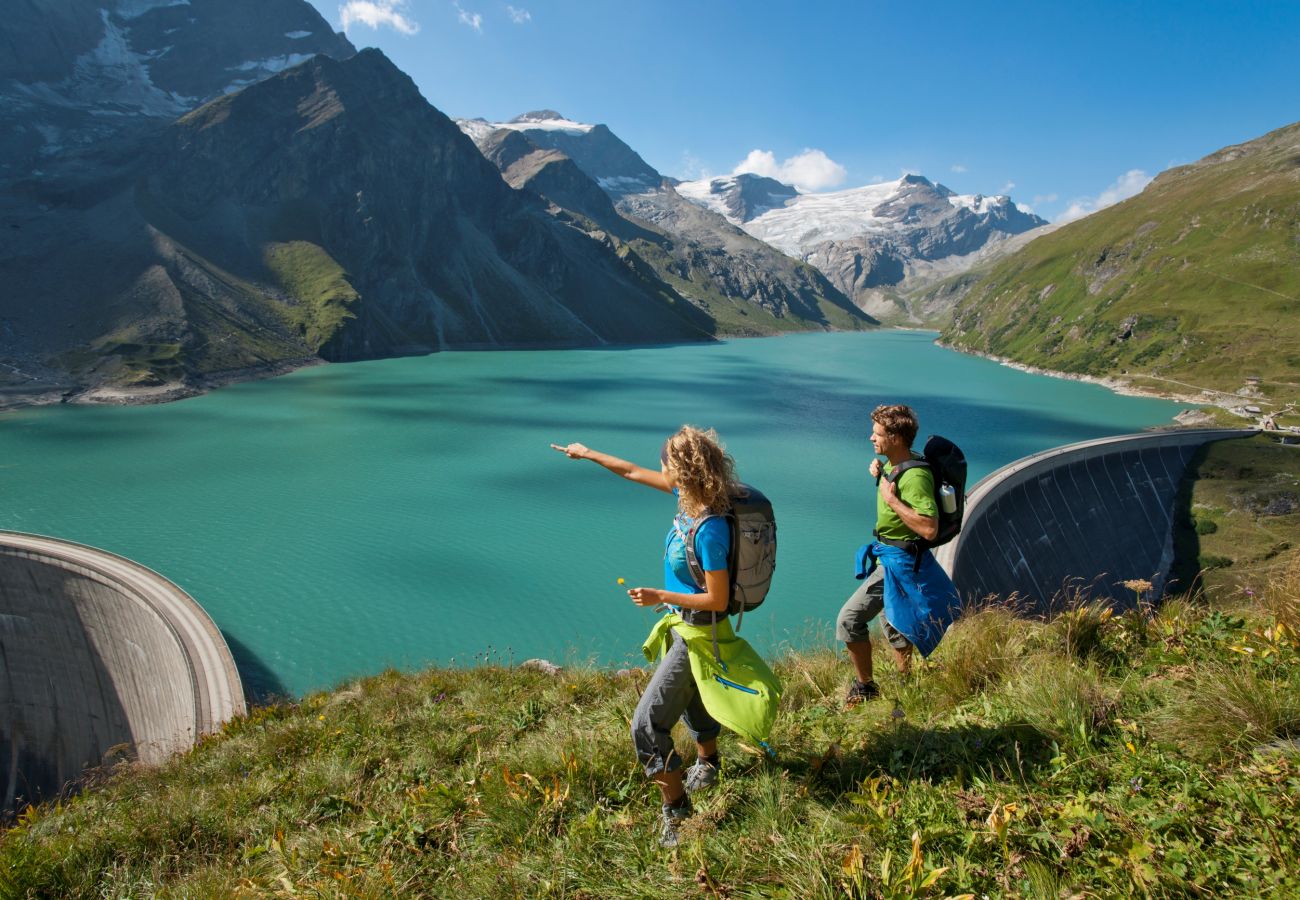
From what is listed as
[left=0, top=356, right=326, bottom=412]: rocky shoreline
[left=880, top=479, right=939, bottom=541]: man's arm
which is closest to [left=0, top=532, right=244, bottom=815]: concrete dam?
[left=880, top=479, right=939, bottom=541]: man's arm

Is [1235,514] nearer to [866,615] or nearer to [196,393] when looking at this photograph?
[866,615]

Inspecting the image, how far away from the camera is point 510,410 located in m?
66.8

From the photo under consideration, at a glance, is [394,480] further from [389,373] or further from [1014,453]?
[389,373]

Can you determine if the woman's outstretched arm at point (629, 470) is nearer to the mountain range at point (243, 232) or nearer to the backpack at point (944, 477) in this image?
the backpack at point (944, 477)

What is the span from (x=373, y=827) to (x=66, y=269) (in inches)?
4577

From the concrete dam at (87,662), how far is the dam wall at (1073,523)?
21869 millimetres

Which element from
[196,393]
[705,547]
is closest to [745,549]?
[705,547]

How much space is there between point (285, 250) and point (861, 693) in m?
148

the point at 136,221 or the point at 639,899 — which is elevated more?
the point at 136,221

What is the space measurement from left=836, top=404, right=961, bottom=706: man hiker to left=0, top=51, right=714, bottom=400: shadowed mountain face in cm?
8261

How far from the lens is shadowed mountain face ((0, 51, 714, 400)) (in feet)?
266

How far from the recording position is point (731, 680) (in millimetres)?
4219

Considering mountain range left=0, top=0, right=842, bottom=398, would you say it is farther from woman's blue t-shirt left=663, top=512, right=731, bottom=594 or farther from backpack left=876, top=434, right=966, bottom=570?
backpack left=876, top=434, right=966, bottom=570

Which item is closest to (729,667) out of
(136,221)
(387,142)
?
(136,221)
